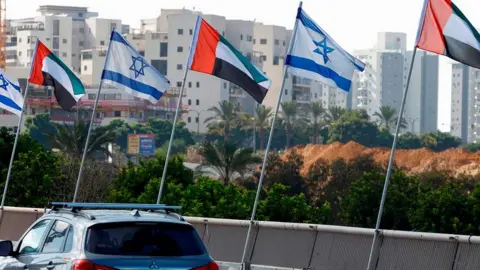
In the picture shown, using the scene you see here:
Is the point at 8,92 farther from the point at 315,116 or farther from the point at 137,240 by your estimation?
the point at 315,116

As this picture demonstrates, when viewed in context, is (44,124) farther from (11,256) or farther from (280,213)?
(11,256)

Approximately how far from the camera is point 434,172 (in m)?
98.1

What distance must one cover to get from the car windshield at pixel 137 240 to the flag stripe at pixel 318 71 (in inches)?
406

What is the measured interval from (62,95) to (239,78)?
21.8 feet

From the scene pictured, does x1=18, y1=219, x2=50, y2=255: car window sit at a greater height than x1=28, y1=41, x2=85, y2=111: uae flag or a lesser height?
lesser

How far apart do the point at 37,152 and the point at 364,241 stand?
45.1 metres

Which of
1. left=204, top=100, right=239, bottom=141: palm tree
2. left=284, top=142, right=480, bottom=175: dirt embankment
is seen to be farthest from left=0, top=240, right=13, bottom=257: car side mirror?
left=204, top=100, right=239, bottom=141: palm tree

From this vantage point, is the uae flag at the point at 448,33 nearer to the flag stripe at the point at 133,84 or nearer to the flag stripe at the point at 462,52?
the flag stripe at the point at 462,52

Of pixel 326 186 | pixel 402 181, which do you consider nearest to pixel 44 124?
pixel 326 186

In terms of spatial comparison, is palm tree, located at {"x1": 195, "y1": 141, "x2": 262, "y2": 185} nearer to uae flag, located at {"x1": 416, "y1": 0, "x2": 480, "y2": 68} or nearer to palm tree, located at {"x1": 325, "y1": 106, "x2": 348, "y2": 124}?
uae flag, located at {"x1": 416, "y1": 0, "x2": 480, "y2": 68}

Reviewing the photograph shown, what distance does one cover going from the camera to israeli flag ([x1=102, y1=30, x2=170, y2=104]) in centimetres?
2648

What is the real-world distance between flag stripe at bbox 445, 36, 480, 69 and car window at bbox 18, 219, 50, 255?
779 centimetres

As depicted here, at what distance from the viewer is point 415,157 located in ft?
419

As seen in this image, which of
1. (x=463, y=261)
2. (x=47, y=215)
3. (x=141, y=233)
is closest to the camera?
(x=141, y=233)
